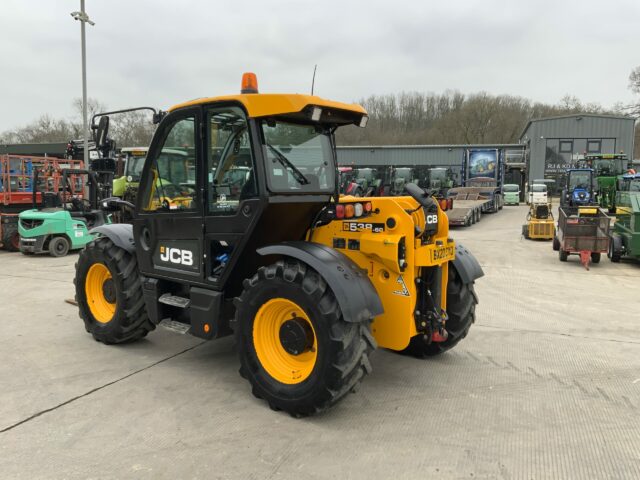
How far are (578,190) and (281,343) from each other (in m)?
17.2

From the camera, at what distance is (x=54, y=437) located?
3217 mm

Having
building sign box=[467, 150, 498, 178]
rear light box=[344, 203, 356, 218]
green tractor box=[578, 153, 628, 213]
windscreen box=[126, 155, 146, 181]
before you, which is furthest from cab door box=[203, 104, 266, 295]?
building sign box=[467, 150, 498, 178]

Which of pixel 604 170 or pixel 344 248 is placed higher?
pixel 604 170

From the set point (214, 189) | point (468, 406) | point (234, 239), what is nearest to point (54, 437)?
point (234, 239)

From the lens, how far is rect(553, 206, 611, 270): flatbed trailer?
33.7 ft

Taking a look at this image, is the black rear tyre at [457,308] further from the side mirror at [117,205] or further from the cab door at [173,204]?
the side mirror at [117,205]

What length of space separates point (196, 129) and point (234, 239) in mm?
962

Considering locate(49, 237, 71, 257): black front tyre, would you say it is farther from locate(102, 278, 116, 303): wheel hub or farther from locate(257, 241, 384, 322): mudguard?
locate(257, 241, 384, 322): mudguard

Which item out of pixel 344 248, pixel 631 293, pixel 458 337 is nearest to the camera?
pixel 344 248

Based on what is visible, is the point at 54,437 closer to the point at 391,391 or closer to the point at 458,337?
the point at 391,391

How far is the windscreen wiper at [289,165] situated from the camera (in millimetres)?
3748

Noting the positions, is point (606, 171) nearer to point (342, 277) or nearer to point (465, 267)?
point (465, 267)

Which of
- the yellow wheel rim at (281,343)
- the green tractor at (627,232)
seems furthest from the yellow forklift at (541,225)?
the yellow wheel rim at (281,343)

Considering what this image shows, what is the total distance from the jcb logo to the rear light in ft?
4.66
